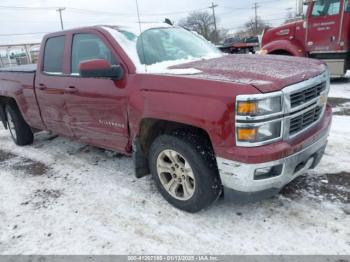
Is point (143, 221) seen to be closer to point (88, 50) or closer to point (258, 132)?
point (258, 132)

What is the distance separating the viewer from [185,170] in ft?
9.78

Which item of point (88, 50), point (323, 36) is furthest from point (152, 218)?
point (323, 36)

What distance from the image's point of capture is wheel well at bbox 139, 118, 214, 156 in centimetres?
301

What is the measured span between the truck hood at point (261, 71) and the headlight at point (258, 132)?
0.27 m

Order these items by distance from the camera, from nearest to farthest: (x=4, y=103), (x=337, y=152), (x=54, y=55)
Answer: (x=337, y=152) → (x=54, y=55) → (x=4, y=103)

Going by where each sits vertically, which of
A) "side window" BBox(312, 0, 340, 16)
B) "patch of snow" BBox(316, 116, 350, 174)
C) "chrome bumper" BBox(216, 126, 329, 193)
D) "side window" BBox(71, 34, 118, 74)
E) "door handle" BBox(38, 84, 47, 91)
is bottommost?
"patch of snow" BBox(316, 116, 350, 174)

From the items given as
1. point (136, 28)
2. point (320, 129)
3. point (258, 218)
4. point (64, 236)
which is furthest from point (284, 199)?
point (136, 28)

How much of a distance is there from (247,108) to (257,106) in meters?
0.08

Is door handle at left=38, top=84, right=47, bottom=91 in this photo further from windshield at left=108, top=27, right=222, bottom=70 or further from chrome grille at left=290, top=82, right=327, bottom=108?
chrome grille at left=290, top=82, right=327, bottom=108

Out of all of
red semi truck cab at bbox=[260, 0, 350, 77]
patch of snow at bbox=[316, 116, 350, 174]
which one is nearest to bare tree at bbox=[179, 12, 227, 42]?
red semi truck cab at bbox=[260, 0, 350, 77]

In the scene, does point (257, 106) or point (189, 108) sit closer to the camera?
point (257, 106)

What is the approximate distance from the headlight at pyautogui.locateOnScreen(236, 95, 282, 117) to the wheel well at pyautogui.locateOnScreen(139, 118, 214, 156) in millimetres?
609

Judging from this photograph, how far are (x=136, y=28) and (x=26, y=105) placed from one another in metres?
2.54

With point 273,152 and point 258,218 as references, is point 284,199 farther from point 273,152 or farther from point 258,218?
point 273,152
